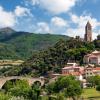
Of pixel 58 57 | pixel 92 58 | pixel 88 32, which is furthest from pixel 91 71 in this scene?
pixel 88 32

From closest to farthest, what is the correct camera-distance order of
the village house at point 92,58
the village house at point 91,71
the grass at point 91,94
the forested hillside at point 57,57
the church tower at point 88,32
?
the grass at point 91,94
the village house at point 91,71
the village house at point 92,58
the forested hillside at point 57,57
the church tower at point 88,32

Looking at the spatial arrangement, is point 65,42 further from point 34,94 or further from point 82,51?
point 34,94

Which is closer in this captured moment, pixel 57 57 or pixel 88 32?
pixel 57 57

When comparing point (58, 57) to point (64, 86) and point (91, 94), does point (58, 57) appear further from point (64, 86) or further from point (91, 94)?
point (91, 94)

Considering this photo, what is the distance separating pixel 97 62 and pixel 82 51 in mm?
5513

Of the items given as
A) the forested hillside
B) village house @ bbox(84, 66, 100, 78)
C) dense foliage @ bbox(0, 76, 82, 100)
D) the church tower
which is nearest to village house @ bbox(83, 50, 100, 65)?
the forested hillside

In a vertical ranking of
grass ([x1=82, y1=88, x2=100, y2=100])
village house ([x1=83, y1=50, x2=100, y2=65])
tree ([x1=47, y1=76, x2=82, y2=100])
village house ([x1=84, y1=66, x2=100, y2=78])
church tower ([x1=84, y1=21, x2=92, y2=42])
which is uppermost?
church tower ([x1=84, y1=21, x2=92, y2=42])

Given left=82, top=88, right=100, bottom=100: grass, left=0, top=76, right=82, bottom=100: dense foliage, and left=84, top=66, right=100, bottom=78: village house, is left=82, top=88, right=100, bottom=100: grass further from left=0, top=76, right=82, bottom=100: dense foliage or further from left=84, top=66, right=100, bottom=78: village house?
left=84, top=66, right=100, bottom=78: village house

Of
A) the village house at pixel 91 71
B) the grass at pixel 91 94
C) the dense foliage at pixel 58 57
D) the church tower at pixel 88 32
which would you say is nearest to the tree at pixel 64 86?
the grass at pixel 91 94

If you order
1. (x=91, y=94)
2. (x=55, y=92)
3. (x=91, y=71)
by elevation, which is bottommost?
(x=91, y=94)

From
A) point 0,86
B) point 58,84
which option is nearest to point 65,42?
point 0,86

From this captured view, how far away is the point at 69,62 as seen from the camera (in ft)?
337

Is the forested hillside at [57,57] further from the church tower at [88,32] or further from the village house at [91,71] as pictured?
the village house at [91,71]

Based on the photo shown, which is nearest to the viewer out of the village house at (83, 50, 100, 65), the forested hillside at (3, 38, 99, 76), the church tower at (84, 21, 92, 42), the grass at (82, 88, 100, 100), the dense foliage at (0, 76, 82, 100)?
the dense foliage at (0, 76, 82, 100)
